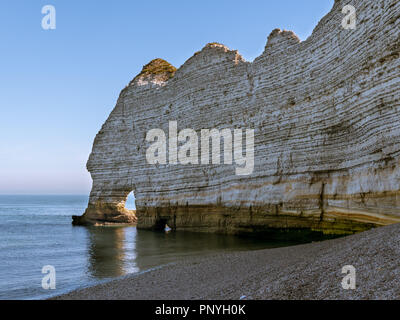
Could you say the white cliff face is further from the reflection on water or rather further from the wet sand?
the wet sand

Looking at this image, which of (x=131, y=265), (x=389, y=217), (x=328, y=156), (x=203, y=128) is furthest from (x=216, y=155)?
(x=389, y=217)

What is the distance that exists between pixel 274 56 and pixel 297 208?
7991mm

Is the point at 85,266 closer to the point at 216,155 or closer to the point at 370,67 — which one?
the point at 216,155

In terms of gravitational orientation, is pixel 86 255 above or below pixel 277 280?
below

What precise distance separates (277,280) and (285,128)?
12.1 m

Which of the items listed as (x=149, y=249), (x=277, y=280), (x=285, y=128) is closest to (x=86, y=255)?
(x=149, y=249)

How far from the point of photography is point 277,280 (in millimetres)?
7273

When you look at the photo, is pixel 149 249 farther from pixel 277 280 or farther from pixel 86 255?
pixel 277 280

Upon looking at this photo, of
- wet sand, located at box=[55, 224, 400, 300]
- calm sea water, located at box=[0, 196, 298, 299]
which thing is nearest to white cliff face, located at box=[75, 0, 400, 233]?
calm sea water, located at box=[0, 196, 298, 299]

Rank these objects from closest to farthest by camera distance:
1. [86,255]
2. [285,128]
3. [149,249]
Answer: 1. [86,255]
2. [149,249]
3. [285,128]

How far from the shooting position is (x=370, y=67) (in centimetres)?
1326

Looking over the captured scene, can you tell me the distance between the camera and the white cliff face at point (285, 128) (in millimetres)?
12914

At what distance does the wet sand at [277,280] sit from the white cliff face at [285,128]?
4.98 meters

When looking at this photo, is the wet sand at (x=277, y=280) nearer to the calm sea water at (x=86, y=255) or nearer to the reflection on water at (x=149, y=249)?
the calm sea water at (x=86, y=255)
